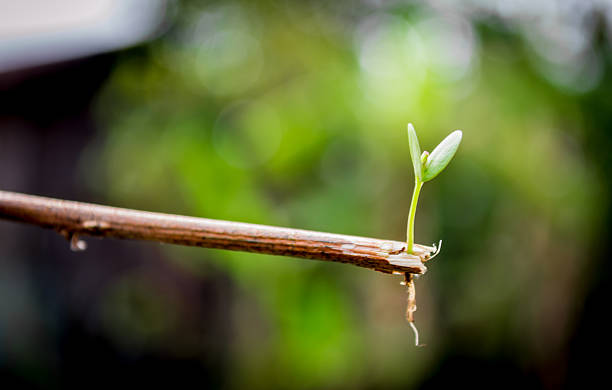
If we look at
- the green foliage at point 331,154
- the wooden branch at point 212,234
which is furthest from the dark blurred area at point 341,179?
the wooden branch at point 212,234

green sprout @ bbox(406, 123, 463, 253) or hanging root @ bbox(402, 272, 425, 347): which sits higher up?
green sprout @ bbox(406, 123, 463, 253)

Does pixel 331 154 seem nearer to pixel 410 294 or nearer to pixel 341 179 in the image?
pixel 341 179

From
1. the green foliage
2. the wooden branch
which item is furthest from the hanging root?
the green foliage

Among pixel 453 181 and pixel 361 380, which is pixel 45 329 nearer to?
pixel 361 380

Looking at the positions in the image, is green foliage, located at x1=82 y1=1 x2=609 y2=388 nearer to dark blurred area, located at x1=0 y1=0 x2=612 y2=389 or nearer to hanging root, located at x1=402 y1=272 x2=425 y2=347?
dark blurred area, located at x1=0 y1=0 x2=612 y2=389

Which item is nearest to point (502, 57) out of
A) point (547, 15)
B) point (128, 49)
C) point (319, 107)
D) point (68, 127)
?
point (547, 15)

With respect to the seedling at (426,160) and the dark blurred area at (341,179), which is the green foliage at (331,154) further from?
the seedling at (426,160)
